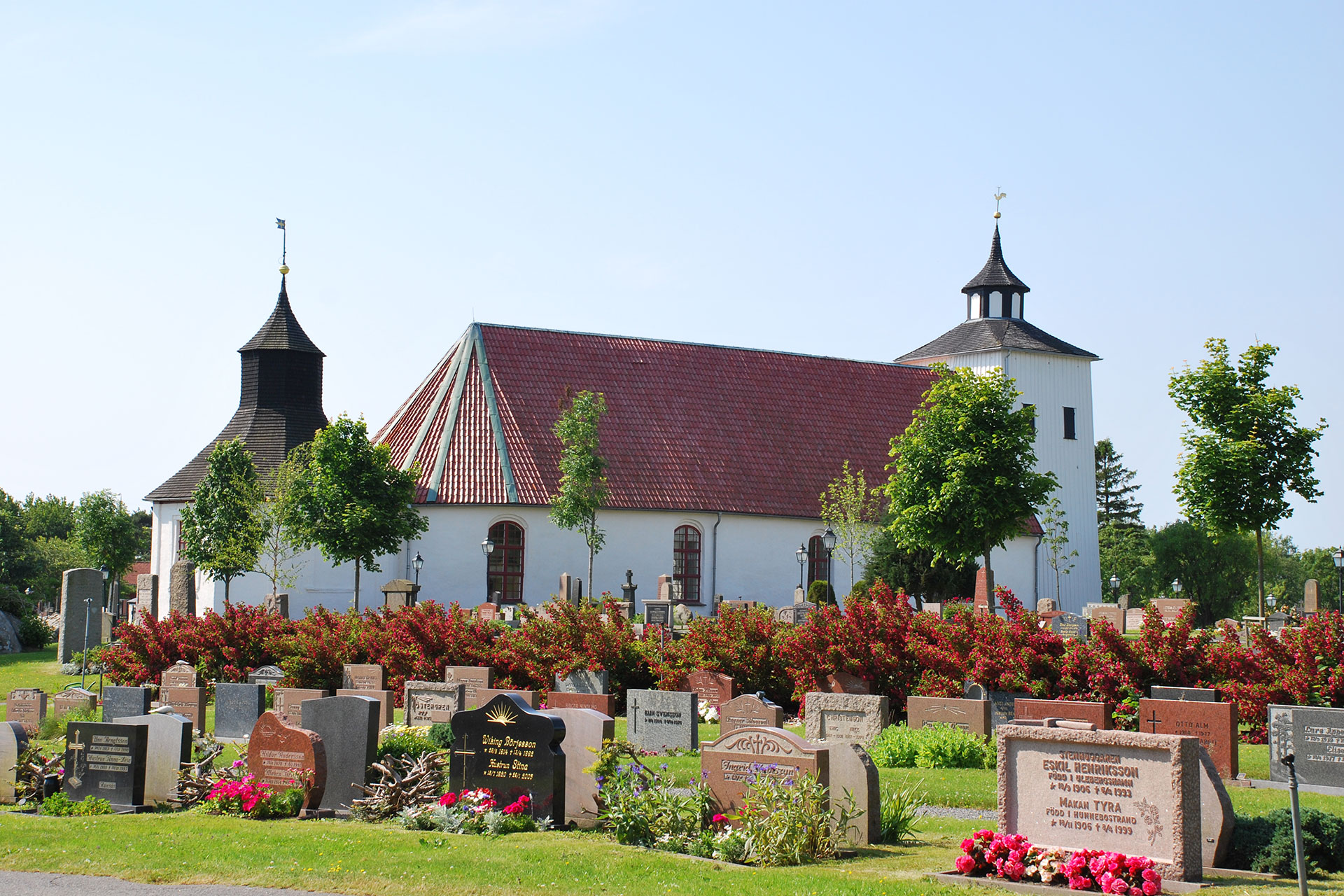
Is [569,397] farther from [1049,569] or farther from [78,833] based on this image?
[78,833]

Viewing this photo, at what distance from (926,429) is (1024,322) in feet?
56.6

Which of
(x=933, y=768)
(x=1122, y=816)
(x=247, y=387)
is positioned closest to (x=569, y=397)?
(x=247, y=387)

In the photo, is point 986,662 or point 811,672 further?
point 811,672

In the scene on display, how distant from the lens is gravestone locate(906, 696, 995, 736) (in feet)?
51.5

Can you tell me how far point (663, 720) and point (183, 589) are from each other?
19310mm

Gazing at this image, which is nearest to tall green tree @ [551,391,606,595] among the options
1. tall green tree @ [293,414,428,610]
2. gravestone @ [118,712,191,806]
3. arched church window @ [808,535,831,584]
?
tall green tree @ [293,414,428,610]

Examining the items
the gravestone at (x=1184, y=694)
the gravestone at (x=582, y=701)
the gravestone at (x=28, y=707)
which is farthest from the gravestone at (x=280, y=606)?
the gravestone at (x=1184, y=694)

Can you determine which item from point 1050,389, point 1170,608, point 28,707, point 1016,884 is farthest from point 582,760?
point 1050,389

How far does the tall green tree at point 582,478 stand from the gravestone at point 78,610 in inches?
456

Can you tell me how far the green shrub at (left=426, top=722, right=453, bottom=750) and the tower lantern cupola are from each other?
36214mm

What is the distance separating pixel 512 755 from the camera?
444 inches

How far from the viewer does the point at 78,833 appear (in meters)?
10.9

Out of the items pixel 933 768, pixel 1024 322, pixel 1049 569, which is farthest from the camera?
pixel 1024 322

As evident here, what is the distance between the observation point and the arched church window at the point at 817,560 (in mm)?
38656
